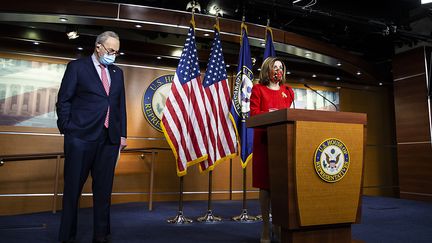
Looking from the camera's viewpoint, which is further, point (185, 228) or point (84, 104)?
point (185, 228)

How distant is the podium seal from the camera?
1775mm

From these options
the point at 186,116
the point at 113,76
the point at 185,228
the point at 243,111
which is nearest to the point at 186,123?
the point at 186,116

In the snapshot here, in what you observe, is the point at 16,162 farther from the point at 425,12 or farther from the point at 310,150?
the point at 425,12

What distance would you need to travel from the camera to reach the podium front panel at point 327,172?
68.4 inches

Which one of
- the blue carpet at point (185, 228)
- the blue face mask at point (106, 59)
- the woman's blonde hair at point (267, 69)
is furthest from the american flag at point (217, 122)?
the blue face mask at point (106, 59)

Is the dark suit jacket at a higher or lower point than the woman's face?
lower

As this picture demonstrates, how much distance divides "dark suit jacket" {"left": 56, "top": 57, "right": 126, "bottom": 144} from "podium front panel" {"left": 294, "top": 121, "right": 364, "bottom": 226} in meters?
1.32

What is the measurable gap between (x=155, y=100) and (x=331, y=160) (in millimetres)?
4069

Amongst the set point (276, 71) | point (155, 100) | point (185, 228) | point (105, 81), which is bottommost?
point (185, 228)

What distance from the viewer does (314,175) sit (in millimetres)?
1764

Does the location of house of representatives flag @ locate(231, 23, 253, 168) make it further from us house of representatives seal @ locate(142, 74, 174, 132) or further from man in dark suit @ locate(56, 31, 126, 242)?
us house of representatives seal @ locate(142, 74, 174, 132)

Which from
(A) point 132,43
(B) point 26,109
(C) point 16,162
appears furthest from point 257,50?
(C) point 16,162

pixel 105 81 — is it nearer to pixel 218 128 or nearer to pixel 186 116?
pixel 186 116

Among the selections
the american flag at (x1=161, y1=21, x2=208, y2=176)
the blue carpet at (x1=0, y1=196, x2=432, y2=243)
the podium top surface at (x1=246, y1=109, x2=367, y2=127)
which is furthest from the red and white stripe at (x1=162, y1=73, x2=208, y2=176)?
the podium top surface at (x1=246, y1=109, x2=367, y2=127)
